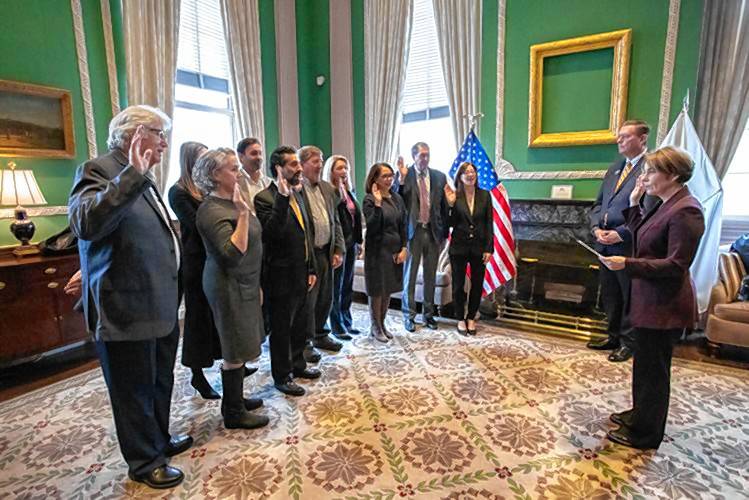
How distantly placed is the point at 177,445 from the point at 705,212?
13.3 feet

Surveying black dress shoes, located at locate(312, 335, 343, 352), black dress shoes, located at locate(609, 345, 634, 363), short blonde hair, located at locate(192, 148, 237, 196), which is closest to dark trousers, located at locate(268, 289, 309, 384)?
black dress shoes, located at locate(312, 335, 343, 352)

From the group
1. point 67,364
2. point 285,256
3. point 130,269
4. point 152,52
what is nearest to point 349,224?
point 285,256

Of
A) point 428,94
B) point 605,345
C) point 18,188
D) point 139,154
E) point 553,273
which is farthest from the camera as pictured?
point 428,94

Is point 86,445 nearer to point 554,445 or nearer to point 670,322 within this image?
point 554,445

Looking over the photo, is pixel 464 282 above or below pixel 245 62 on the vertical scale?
below

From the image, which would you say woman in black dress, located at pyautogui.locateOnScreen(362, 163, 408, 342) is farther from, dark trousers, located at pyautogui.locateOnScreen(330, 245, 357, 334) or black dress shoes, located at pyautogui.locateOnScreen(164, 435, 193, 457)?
black dress shoes, located at pyautogui.locateOnScreen(164, 435, 193, 457)

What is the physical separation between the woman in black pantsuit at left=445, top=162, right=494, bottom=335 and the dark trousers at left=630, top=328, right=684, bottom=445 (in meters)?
1.73

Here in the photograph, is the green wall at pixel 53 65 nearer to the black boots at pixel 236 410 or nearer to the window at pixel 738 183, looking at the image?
the black boots at pixel 236 410

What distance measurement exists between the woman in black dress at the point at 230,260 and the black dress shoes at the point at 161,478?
45 cm

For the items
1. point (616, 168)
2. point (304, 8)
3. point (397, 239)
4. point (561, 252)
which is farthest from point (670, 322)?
point (304, 8)

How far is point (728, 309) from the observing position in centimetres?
318

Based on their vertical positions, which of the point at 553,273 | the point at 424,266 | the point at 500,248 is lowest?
the point at 553,273

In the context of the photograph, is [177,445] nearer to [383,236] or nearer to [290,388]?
[290,388]

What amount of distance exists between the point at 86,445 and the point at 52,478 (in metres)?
0.25
